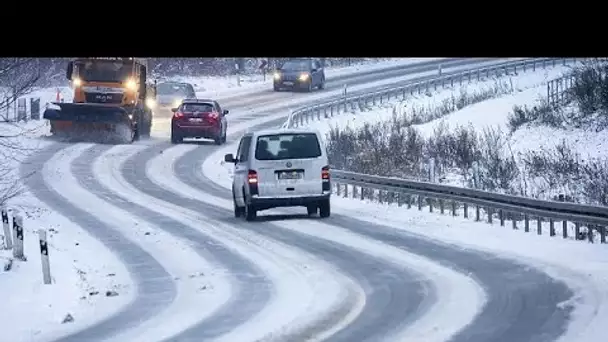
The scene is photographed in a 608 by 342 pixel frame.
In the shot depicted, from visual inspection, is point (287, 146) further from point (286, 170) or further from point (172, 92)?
point (172, 92)

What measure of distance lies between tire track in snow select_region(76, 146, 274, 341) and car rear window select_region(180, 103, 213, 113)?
13.3 metres

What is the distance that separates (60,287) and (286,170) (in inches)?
340

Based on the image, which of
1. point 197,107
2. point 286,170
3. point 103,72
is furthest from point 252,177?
point 197,107

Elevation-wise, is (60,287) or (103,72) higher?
(103,72)

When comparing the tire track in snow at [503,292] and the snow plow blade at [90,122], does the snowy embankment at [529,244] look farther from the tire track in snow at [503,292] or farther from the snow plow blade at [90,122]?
the snow plow blade at [90,122]

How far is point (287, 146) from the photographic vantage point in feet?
88.1

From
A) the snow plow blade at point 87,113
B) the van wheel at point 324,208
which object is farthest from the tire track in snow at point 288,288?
the snow plow blade at point 87,113

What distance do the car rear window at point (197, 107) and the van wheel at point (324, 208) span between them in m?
19.6

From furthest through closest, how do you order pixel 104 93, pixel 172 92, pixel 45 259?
1. pixel 172 92
2. pixel 104 93
3. pixel 45 259
